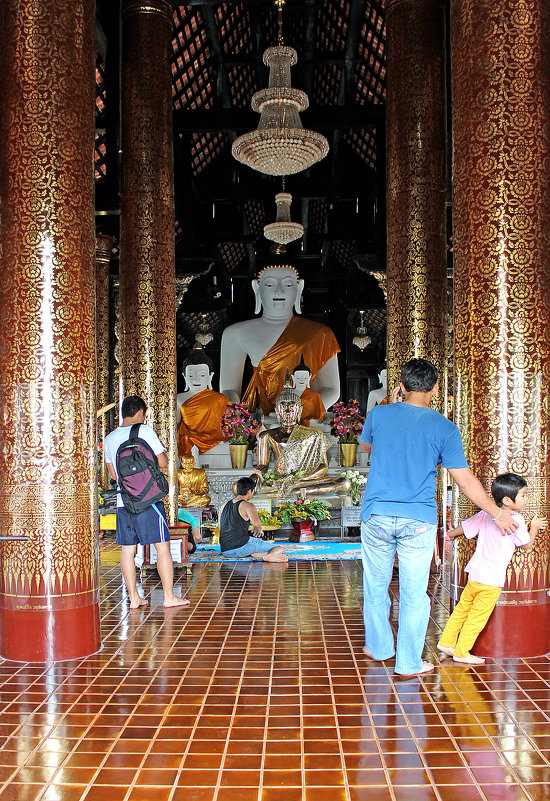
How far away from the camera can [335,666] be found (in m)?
3.54

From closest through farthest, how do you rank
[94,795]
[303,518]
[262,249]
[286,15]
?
[94,795], [303,518], [286,15], [262,249]

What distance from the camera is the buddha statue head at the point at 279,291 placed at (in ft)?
39.4

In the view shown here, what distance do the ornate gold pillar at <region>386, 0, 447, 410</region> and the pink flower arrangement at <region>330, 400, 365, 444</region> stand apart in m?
2.43

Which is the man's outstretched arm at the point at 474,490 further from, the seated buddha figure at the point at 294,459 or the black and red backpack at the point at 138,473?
the seated buddha figure at the point at 294,459

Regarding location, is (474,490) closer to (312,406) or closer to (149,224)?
(149,224)

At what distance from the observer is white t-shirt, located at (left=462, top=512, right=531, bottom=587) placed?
3543 millimetres

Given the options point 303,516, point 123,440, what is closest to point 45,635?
point 123,440

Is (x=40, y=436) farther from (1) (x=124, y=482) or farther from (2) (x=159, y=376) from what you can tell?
(2) (x=159, y=376)

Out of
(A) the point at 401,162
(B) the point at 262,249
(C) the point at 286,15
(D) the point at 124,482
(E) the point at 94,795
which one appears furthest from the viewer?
(B) the point at 262,249

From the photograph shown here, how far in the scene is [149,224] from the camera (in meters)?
6.84

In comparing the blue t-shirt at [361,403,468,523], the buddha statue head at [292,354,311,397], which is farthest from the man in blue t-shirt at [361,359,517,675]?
the buddha statue head at [292,354,311,397]

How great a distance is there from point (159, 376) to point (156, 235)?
119 centimetres

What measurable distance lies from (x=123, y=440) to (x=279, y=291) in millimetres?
7585


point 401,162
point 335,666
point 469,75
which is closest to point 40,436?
point 335,666
